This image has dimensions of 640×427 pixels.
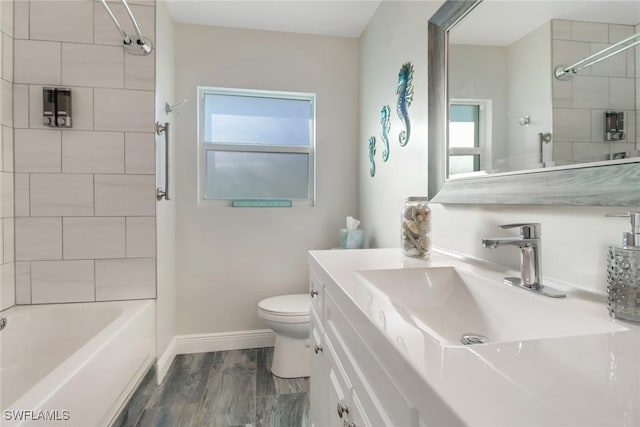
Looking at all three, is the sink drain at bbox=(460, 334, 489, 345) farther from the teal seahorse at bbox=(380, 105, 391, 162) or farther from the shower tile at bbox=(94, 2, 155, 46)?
the shower tile at bbox=(94, 2, 155, 46)

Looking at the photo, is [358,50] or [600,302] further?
[358,50]

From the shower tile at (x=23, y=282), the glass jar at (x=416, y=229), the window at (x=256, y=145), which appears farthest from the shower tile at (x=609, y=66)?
the shower tile at (x=23, y=282)

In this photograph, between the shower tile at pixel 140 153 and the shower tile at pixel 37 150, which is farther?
the shower tile at pixel 140 153

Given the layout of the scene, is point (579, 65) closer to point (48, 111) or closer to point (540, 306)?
point (540, 306)

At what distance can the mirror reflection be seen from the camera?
0.68m

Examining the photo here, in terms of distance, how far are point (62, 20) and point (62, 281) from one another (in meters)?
1.47

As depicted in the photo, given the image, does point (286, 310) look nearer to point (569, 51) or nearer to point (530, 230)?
point (530, 230)

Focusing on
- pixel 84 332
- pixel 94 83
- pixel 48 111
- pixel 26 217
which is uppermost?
pixel 94 83

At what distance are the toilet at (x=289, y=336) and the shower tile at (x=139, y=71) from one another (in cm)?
152

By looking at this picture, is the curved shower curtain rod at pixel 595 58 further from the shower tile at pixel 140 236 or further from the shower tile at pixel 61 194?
the shower tile at pixel 61 194

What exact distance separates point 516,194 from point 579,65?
1.12ft

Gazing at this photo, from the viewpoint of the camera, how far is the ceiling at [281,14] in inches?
82.4

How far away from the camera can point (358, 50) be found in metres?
2.54

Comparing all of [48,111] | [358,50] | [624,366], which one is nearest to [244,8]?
[358,50]
